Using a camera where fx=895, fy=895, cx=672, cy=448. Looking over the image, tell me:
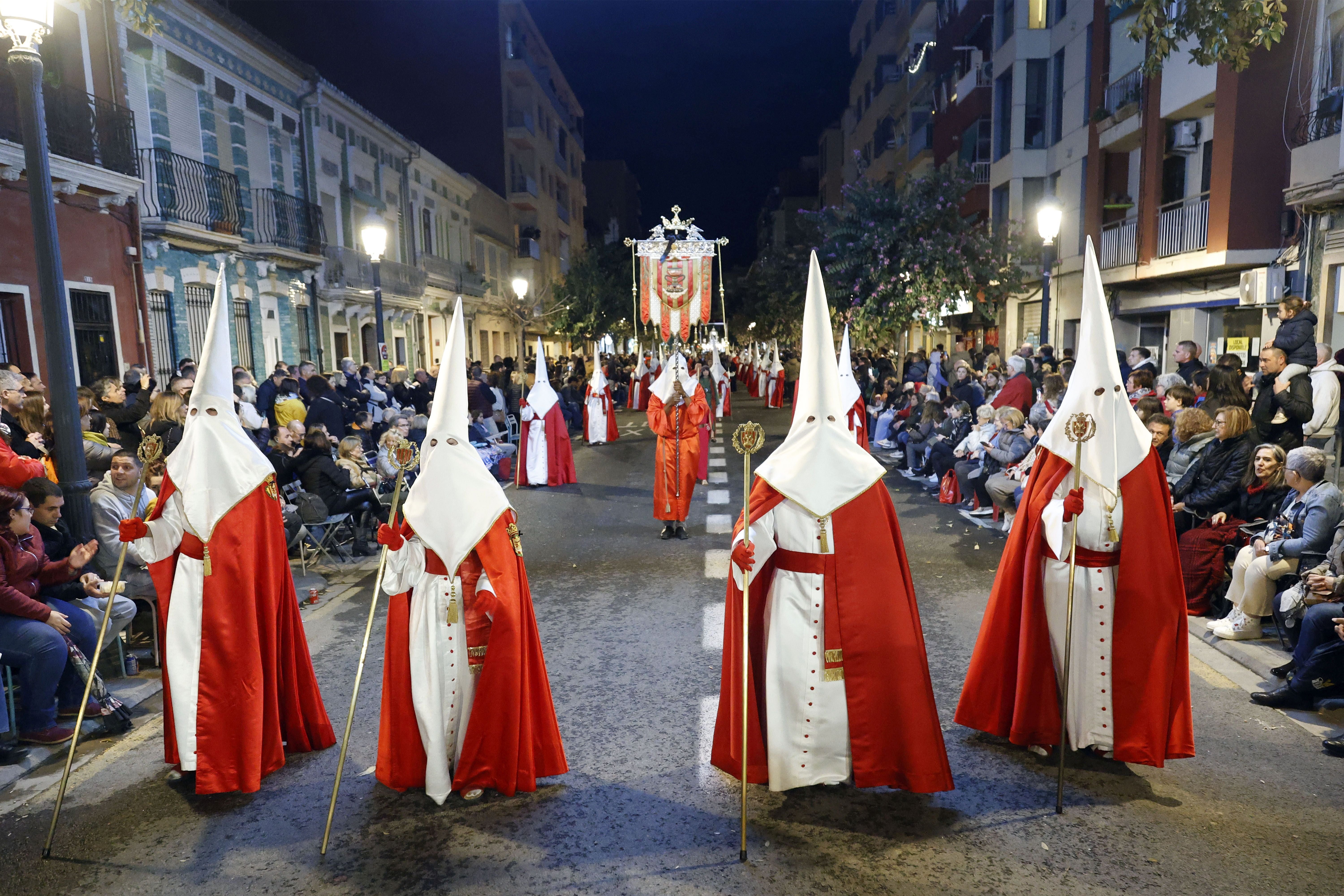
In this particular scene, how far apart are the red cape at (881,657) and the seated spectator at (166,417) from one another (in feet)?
19.7

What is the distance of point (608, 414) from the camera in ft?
64.5

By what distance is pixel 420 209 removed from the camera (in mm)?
31000

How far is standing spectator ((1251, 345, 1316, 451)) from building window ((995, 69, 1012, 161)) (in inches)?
678

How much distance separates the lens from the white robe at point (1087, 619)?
14.8ft

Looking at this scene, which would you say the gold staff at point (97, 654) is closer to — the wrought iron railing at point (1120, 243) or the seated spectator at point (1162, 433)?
the seated spectator at point (1162, 433)

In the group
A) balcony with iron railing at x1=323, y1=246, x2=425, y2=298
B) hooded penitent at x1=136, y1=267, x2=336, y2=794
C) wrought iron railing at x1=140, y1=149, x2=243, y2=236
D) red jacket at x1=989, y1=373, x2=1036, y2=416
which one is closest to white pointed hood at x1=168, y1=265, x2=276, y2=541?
hooded penitent at x1=136, y1=267, x2=336, y2=794

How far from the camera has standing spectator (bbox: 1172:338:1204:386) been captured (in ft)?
34.6

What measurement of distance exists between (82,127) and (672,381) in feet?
33.2

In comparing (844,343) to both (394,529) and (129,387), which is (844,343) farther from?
(129,387)

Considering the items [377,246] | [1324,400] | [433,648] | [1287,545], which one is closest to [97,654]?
[433,648]

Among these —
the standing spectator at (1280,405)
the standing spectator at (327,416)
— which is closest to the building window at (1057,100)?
the standing spectator at (1280,405)

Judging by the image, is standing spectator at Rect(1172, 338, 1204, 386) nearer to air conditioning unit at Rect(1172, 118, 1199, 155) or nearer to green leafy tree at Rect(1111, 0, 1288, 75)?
green leafy tree at Rect(1111, 0, 1288, 75)

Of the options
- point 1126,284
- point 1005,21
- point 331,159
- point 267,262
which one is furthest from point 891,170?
point 267,262

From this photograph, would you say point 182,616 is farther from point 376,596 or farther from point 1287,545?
point 1287,545
